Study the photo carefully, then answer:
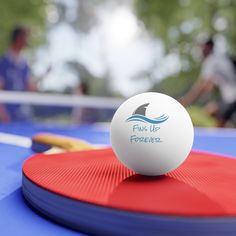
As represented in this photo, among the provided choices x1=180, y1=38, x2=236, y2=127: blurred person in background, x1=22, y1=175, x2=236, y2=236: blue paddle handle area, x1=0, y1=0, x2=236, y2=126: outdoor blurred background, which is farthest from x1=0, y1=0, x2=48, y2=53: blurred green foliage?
x1=22, y1=175, x2=236, y2=236: blue paddle handle area

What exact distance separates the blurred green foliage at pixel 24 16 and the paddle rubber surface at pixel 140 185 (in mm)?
9159

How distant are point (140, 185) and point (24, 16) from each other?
33.6 feet

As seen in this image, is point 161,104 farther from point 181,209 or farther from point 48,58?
point 48,58

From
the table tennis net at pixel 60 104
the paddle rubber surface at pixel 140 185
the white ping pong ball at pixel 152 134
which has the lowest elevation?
the table tennis net at pixel 60 104

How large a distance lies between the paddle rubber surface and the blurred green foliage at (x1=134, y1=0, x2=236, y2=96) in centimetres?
983

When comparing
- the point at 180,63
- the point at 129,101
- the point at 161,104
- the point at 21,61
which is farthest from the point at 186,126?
the point at 180,63

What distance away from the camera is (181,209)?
120cm

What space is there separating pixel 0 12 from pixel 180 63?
17.5ft

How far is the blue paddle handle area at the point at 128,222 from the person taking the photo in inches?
45.8

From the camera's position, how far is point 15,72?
5789 mm

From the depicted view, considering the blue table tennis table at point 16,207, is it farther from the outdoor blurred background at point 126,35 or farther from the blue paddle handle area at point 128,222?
the outdoor blurred background at point 126,35

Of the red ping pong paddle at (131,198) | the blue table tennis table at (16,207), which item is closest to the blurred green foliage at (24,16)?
the blue table tennis table at (16,207)

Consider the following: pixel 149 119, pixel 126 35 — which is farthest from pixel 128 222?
pixel 126 35

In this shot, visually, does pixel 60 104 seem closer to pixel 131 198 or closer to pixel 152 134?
pixel 152 134
